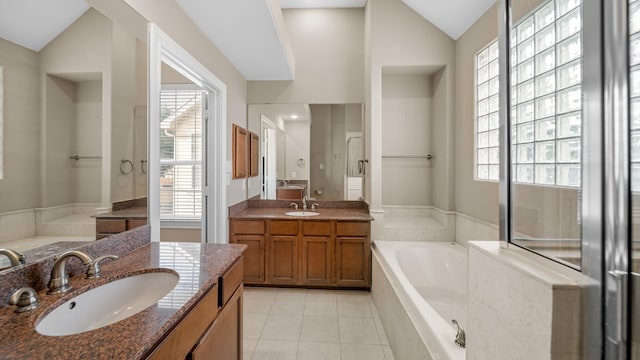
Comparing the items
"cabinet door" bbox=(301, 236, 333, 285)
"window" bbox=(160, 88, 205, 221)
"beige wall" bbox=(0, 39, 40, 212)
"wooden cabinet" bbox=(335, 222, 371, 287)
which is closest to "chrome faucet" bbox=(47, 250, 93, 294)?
"beige wall" bbox=(0, 39, 40, 212)

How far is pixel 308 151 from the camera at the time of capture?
3525mm

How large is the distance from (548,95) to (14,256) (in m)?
1.70

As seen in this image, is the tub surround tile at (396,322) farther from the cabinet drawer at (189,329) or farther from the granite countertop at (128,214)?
the granite countertop at (128,214)

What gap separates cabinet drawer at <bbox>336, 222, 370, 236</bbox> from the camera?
2941 millimetres

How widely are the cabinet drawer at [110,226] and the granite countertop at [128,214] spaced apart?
0.02 m

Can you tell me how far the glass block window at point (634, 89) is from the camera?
0.57 meters

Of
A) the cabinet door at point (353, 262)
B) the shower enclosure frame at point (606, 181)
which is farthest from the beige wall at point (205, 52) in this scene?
the shower enclosure frame at point (606, 181)

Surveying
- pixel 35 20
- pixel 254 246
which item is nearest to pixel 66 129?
pixel 35 20

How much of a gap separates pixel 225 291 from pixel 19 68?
1.12 metres

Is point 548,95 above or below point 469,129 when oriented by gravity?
below

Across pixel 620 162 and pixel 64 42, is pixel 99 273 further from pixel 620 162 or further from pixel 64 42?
pixel 620 162

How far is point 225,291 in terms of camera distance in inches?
50.3

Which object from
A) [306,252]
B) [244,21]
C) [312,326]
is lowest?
[312,326]

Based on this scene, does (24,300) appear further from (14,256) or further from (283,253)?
(283,253)
